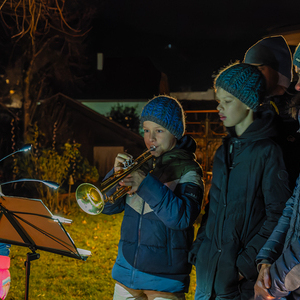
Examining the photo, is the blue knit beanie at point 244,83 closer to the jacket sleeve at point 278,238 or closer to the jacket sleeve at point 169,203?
the jacket sleeve at point 278,238

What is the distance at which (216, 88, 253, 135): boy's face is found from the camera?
2.48 meters

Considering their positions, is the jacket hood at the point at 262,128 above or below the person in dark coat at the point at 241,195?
above

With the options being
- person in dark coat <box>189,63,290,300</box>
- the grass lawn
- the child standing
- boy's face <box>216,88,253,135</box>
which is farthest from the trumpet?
the grass lawn

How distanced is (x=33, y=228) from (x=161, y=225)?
39.9 inches

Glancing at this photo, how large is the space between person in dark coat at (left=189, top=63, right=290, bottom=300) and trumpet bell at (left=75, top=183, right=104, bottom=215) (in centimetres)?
88

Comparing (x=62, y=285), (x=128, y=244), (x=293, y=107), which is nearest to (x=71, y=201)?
(x=62, y=285)

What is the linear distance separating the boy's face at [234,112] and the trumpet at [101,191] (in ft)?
2.69

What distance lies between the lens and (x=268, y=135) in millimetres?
2314

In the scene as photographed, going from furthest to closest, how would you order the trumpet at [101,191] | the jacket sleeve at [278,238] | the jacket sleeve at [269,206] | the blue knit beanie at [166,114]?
the blue knit beanie at [166,114], the trumpet at [101,191], the jacket sleeve at [269,206], the jacket sleeve at [278,238]

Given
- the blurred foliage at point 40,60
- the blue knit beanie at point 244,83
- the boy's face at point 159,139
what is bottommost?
the boy's face at point 159,139

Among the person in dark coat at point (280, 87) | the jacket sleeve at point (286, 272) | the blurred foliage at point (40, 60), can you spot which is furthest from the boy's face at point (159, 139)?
the blurred foliage at point (40, 60)

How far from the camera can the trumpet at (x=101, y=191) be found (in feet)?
9.09

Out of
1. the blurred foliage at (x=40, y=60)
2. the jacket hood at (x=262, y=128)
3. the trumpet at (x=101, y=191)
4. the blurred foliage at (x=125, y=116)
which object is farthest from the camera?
the blurred foliage at (x=125, y=116)

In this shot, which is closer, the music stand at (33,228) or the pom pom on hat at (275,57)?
the music stand at (33,228)
